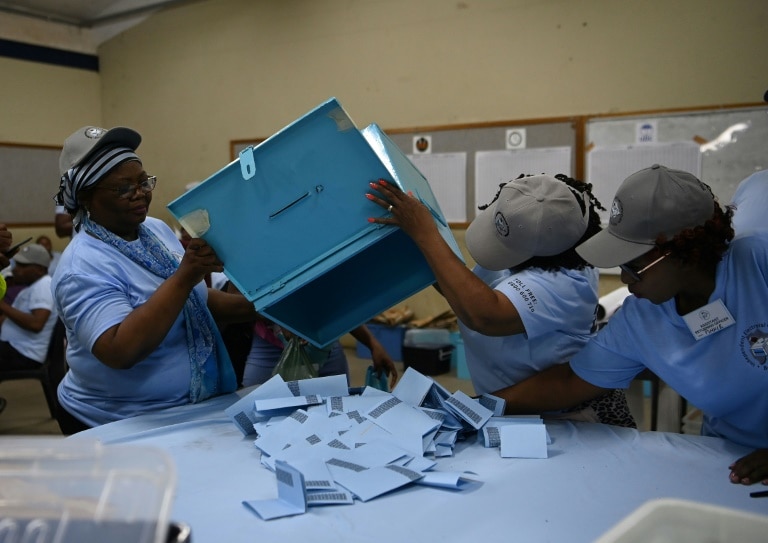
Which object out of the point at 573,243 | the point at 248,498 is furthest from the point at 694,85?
the point at 248,498

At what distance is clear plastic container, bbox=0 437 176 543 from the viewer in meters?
0.64

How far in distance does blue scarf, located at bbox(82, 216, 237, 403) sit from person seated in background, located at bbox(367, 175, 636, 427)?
2.06ft

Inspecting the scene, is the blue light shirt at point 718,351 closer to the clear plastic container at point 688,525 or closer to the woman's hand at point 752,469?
the woman's hand at point 752,469

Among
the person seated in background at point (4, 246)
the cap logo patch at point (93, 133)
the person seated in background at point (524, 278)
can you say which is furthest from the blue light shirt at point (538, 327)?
the person seated in background at point (4, 246)

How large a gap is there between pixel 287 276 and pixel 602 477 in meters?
0.80

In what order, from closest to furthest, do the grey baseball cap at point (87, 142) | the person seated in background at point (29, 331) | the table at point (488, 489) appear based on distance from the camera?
1. the table at point (488, 489)
2. the grey baseball cap at point (87, 142)
3. the person seated in background at point (29, 331)

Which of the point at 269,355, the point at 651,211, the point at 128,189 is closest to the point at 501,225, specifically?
the point at 651,211

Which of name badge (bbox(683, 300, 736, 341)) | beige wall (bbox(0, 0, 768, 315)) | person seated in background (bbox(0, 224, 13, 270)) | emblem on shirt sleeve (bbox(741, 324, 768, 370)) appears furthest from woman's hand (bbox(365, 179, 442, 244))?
beige wall (bbox(0, 0, 768, 315))

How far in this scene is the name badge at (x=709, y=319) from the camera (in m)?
1.36

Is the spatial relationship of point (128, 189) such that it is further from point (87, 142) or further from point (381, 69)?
point (381, 69)

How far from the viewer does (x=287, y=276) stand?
1573 millimetres

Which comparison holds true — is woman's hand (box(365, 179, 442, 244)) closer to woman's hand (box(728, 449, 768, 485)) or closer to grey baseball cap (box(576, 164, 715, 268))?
grey baseball cap (box(576, 164, 715, 268))

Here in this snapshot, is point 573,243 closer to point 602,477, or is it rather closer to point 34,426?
point 602,477

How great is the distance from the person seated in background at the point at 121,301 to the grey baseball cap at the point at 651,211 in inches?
35.1
